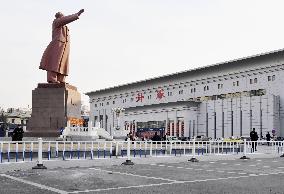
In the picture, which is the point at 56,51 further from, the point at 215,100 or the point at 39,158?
the point at 215,100

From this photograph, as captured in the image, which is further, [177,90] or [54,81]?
[177,90]

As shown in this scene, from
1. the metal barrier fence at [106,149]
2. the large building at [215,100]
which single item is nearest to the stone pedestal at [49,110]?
the metal barrier fence at [106,149]

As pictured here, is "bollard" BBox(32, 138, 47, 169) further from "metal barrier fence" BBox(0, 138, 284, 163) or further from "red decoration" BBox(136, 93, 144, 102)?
"red decoration" BBox(136, 93, 144, 102)

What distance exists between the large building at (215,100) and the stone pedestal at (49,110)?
54.3ft

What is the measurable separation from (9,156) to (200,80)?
49894 mm

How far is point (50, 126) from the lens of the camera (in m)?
30.6

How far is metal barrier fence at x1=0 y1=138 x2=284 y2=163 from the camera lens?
13164mm

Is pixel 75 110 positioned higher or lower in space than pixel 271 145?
higher

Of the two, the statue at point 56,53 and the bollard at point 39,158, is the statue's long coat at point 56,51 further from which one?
the bollard at point 39,158

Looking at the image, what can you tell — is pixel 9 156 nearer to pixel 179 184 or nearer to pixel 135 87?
pixel 179 184

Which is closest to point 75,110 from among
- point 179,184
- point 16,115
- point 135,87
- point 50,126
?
point 50,126

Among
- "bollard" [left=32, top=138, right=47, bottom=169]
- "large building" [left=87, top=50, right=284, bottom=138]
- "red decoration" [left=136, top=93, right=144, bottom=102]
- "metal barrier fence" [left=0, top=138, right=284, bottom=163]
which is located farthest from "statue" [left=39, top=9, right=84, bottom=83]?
"red decoration" [left=136, top=93, right=144, bottom=102]

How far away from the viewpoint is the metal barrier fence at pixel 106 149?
1316cm

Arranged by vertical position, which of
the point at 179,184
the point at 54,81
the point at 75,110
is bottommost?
the point at 179,184
